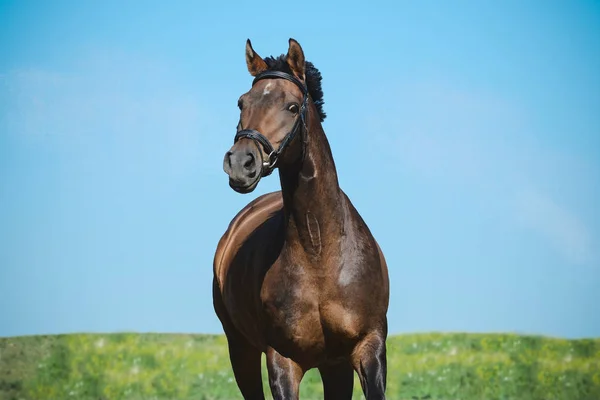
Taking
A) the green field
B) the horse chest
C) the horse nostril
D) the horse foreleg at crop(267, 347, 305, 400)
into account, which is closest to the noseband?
the horse nostril

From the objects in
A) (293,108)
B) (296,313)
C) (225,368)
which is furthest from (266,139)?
(225,368)

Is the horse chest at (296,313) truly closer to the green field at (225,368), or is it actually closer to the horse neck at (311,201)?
the horse neck at (311,201)

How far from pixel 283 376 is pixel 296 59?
2.07 m

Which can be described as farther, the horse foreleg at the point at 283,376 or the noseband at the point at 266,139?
the horse foreleg at the point at 283,376

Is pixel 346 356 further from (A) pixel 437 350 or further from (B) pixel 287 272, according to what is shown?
(A) pixel 437 350

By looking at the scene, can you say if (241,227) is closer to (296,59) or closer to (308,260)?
(308,260)

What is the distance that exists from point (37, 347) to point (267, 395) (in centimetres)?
342

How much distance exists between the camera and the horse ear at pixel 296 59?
5.28 m

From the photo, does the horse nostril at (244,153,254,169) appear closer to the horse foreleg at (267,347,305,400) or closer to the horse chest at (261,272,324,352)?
the horse chest at (261,272,324,352)

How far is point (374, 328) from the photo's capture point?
5.39 metres

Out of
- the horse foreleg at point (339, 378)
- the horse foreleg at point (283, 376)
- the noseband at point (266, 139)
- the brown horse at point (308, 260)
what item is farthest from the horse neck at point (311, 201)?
the horse foreleg at point (339, 378)

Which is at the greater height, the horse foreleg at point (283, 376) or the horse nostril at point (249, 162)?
the horse nostril at point (249, 162)

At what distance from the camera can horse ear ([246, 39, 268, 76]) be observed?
548 centimetres

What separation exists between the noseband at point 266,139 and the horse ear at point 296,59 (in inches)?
3.1
